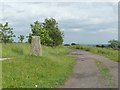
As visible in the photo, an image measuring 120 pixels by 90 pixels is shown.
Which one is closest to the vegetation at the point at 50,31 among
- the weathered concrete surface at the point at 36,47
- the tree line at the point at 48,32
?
the tree line at the point at 48,32

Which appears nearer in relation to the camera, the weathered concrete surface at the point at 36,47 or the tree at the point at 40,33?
the weathered concrete surface at the point at 36,47

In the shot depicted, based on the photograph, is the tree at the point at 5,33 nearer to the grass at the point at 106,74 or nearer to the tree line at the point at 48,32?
the tree line at the point at 48,32

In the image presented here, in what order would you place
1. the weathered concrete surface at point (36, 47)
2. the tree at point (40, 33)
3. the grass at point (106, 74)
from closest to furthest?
the grass at point (106, 74) → the weathered concrete surface at point (36, 47) → the tree at point (40, 33)

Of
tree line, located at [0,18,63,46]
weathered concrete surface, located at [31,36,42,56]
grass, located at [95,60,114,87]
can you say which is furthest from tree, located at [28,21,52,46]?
grass, located at [95,60,114,87]

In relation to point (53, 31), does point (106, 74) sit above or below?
below

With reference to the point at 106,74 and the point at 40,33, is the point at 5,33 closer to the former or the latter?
the point at 40,33

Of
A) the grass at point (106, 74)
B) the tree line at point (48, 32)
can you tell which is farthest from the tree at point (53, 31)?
the grass at point (106, 74)

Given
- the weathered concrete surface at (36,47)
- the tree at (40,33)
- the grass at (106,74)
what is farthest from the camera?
the tree at (40,33)

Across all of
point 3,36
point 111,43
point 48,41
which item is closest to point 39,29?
point 48,41

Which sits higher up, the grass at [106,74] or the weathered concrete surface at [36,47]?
the weathered concrete surface at [36,47]

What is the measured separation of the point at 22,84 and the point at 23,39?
5268cm

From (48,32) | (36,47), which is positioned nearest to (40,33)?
(48,32)

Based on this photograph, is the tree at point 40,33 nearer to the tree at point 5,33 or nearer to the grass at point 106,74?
the tree at point 5,33

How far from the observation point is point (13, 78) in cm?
1155
